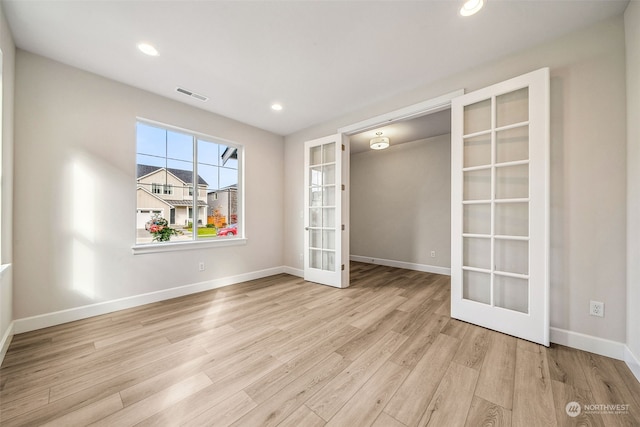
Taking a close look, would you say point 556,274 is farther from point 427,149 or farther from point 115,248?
point 115,248

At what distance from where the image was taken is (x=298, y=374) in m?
1.62

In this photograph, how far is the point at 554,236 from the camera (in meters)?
2.02

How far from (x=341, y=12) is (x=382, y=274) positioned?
12.9 ft

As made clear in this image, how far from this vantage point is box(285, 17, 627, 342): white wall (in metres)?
1.81

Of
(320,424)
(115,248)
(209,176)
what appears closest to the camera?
(320,424)

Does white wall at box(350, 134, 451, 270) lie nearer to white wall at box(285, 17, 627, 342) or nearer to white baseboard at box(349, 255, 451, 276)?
white baseboard at box(349, 255, 451, 276)

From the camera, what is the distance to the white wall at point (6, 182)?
1.83 m

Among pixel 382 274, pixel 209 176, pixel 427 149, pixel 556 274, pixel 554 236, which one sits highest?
pixel 427 149

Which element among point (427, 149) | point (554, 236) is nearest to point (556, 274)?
point (554, 236)

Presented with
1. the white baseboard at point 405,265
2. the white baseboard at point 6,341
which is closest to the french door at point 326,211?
the white baseboard at point 405,265

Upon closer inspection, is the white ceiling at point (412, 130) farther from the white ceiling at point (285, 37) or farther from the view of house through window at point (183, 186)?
the view of house through window at point (183, 186)

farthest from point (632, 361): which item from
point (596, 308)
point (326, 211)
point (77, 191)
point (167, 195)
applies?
point (77, 191)

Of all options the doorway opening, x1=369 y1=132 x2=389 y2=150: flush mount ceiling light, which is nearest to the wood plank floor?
the doorway opening

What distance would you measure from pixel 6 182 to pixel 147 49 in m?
1.65
